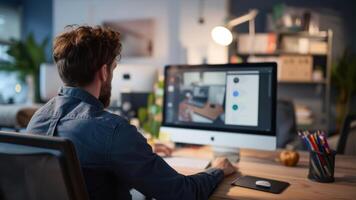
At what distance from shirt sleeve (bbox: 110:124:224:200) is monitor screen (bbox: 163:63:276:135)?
1.78ft

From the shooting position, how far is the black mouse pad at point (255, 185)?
1.13 meters

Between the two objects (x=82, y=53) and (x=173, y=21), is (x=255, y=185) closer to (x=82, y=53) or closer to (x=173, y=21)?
(x=82, y=53)

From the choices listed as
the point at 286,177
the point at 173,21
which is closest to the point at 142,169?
the point at 286,177

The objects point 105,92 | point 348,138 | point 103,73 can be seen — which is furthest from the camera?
point 348,138

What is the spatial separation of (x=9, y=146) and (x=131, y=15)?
4.54 metres

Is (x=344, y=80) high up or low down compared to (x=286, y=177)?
up

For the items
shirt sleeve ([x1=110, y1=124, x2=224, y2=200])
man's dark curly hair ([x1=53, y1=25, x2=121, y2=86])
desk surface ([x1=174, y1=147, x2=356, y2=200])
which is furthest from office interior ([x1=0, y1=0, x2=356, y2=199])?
man's dark curly hair ([x1=53, y1=25, x2=121, y2=86])

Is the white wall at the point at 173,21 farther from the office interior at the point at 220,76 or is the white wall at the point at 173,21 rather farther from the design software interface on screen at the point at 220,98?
the design software interface on screen at the point at 220,98

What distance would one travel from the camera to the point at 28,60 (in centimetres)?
546

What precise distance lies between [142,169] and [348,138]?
1433mm

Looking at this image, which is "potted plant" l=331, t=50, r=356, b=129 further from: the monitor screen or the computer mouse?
the computer mouse

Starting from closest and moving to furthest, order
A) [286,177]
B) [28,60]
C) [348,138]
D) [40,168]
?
[40,168] → [286,177] → [348,138] → [28,60]

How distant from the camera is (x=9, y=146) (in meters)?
0.81

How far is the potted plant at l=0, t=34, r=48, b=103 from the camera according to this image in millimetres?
5406
